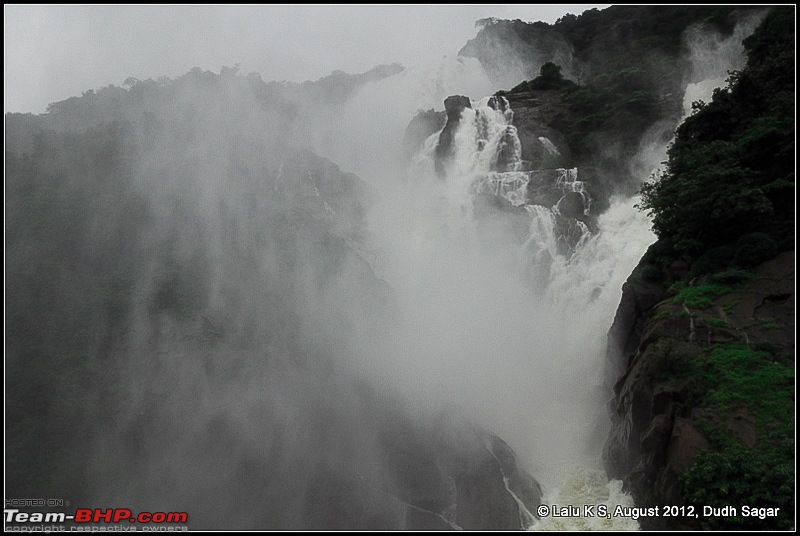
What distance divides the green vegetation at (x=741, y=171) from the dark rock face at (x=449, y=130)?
2364cm

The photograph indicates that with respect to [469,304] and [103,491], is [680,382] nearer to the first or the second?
[469,304]

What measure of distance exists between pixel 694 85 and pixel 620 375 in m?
32.4

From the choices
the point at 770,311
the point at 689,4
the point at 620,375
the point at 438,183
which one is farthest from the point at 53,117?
the point at 689,4

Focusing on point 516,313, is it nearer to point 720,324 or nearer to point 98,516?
point 720,324

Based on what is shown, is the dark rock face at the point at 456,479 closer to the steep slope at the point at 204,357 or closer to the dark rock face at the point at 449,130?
the steep slope at the point at 204,357

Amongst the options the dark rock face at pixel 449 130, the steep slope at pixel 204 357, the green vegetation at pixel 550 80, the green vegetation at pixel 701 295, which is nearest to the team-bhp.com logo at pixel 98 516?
the steep slope at pixel 204 357

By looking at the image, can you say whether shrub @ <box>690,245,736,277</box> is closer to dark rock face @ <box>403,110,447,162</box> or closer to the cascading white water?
the cascading white water

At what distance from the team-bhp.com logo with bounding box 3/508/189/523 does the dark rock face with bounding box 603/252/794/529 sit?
1575cm

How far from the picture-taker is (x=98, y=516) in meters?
18.0

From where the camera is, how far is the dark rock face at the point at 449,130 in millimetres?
45281

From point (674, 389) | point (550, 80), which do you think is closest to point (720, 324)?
point (674, 389)

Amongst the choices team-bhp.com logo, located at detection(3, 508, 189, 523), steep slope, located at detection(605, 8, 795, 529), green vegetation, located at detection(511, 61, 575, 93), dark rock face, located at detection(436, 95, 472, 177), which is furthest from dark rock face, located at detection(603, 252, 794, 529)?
green vegetation, located at detection(511, 61, 575, 93)

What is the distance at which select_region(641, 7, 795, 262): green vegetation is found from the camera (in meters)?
18.0

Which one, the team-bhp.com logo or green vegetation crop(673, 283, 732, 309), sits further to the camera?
green vegetation crop(673, 283, 732, 309)
